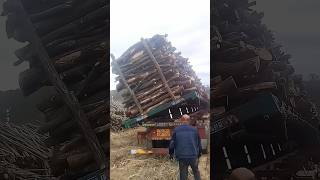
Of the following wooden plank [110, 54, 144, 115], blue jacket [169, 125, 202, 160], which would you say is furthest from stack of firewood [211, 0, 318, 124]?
wooden plank [110, 54, 144, 115]

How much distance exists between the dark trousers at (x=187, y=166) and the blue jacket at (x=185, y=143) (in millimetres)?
78

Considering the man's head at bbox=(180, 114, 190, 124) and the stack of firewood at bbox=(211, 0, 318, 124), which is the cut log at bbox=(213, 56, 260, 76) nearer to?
the stack of firewood at bbox=(211, 0, 318, 124)

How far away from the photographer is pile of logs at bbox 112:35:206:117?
830cm

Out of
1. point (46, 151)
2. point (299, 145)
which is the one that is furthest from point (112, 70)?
point (299, 145)

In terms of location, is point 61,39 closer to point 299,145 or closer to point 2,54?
point 2,54

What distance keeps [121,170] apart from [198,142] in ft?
5.19

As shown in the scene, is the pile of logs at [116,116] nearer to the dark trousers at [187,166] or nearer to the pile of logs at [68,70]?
the pile of logs at [68,70]

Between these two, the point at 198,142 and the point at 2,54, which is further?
the point at 198,142

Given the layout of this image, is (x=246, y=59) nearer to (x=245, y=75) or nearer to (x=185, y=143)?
(x=245, y=75)

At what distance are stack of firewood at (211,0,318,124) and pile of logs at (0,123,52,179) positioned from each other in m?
2.76

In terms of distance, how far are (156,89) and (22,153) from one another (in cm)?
260

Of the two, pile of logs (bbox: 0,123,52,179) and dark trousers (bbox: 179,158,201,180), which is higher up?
pile of logs (bbox: 0,123,52,179)

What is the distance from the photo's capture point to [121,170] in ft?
27.3

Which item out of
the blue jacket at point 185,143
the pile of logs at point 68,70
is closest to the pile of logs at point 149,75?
the blue jacket at point 185,143
